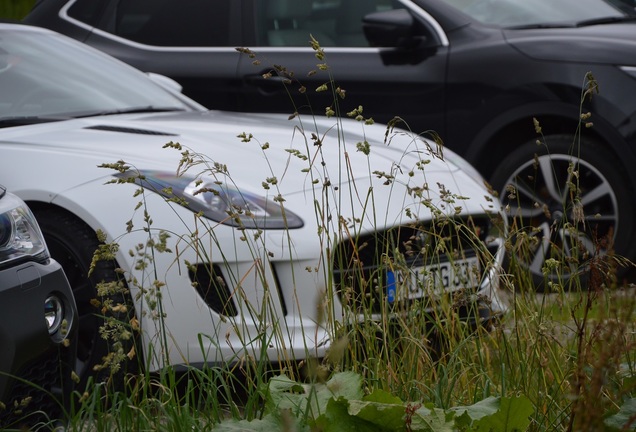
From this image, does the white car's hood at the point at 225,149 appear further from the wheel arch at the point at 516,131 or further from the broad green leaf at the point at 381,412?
the broad green leaf at the point at 381,412

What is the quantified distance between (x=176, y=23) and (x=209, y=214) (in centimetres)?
344

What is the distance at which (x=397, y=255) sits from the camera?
2.97m

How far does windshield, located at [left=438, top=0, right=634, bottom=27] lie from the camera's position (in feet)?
21.1

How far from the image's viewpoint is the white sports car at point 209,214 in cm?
346

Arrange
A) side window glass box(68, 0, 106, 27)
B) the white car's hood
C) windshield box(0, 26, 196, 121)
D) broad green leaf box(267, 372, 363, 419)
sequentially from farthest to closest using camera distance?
side window glass box(68, 0, 106, 27) → windshield box(0, 26, 196, 121) → the white car's hood → broad green leaf box(267, 372, 363, 419)

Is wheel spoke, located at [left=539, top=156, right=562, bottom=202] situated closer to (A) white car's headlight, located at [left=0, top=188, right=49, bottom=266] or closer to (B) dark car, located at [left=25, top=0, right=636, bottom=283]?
(B) dark car, located at [left=25, top=0, right=636, bottom=283]

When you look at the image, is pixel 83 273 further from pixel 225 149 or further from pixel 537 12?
pixel 537 12

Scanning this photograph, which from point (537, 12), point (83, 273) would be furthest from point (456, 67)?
point (83, 273)

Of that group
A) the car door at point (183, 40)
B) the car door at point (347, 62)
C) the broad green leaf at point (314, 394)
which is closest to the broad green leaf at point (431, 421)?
the broad green leaf at point (314, 394)

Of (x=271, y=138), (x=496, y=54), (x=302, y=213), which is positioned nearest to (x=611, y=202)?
(x=496, y=54)

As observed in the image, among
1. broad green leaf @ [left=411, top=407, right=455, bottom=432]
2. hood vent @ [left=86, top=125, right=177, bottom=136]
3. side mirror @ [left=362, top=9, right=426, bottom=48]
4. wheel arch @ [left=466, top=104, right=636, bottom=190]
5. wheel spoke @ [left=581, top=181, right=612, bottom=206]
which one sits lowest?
wheel spoke @ [left=581, top=181, right=612, bottom=206]

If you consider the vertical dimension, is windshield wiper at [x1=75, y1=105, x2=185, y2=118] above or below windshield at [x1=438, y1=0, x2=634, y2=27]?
below

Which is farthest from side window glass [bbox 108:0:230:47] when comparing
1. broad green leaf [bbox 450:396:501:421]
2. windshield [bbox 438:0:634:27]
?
broad green leaf [bbox 450:396:501:421]

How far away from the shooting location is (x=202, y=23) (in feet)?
23.0
